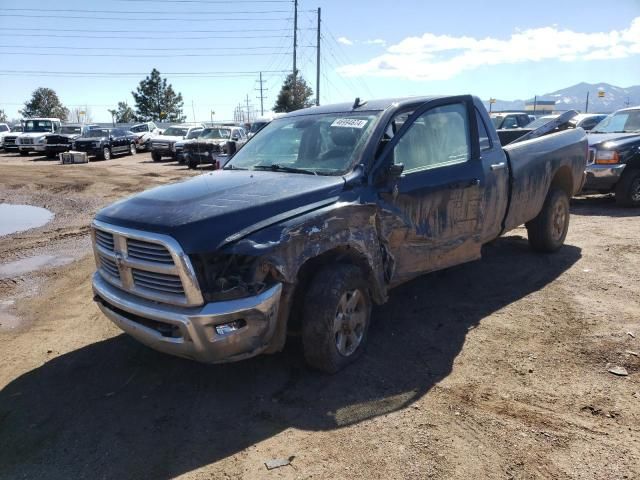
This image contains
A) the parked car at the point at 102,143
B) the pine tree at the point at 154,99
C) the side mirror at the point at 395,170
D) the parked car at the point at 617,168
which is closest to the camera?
the side mirror at the point at 395,170

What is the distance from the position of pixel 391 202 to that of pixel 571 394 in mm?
1828

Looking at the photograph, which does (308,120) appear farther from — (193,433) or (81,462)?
(81,462)

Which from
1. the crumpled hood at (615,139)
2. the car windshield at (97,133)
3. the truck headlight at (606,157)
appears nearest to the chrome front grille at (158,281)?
the truck headlight at (606,157)

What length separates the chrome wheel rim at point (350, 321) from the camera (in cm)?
372

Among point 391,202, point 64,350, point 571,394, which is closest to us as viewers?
point 571,394

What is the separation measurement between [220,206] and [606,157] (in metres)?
8.73

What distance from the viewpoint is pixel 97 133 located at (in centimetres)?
2806

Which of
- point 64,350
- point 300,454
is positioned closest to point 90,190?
point 64,350

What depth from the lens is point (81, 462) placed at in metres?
2.90

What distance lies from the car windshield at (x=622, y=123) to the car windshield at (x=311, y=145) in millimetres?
8505

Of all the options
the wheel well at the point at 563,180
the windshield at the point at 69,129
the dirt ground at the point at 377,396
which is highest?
the windshield at the point at 69,129

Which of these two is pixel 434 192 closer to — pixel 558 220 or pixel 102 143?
pixel 558 220

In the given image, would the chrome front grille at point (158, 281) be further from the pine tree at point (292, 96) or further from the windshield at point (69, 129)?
the pine tree at point (292, 96)

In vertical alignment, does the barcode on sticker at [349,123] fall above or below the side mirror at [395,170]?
above
